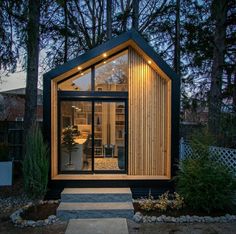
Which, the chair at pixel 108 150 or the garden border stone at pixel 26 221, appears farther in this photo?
the chair at pixel 108 150

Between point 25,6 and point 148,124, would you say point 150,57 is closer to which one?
point 148,124

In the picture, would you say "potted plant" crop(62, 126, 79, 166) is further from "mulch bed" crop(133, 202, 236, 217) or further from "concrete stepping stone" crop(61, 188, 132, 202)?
"mulch bed" crop(133, 202, 236, 217)

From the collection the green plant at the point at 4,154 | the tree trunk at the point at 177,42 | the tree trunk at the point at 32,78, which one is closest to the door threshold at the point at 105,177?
the green plant at the point at 4,154

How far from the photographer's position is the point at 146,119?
705 centimetres

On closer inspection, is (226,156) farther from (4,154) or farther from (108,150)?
(4,154)

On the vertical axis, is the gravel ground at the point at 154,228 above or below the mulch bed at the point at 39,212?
below

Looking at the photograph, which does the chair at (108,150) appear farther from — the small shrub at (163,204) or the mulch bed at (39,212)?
the mulch bed at (39,212)

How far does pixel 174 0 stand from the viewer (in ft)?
37.9

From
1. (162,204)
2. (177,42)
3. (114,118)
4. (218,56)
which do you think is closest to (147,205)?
(162,204)

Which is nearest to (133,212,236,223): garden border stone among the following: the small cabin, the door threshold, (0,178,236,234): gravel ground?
(0,178,236,234): gravel ground

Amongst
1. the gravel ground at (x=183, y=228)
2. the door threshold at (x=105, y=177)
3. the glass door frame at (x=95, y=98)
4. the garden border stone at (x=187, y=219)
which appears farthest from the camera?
the glass door frame at (x=95, y=98)

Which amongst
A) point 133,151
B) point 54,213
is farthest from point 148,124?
point 54,213

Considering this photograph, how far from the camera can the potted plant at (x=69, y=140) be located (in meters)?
7.07

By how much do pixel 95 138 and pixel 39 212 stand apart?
226 cm
